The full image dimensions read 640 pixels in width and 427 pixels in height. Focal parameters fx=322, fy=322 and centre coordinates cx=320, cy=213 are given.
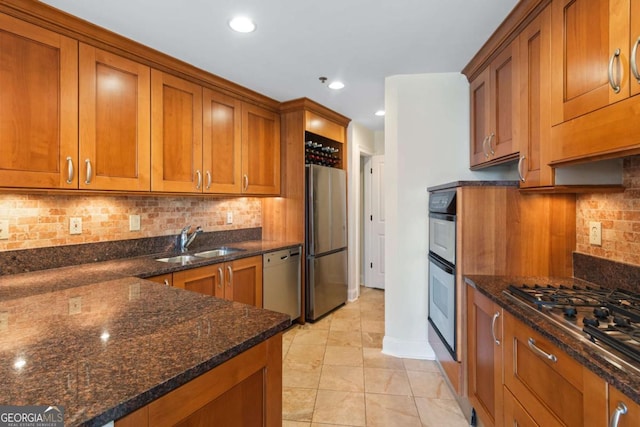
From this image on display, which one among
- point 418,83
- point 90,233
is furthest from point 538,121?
point 90,233

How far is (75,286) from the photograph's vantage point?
1.60 m

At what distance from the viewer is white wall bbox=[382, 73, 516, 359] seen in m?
2.60

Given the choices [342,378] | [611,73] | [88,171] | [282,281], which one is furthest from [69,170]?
[611,73]

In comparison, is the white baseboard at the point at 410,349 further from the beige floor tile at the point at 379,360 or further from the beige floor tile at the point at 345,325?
the beige floor tile at the point at 345,325

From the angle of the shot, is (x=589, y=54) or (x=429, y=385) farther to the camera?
(x=429, y=385)

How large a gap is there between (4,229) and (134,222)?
0.75 meters

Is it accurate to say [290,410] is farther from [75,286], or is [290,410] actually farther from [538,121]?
[538,121]

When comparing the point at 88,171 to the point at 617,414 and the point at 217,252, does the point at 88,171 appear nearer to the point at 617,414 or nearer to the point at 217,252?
the point at 217,252

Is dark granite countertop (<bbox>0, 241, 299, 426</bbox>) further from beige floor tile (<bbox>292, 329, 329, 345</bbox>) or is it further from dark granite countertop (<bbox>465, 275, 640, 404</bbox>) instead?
beige floor tile (<bbox>292, 329, 329, 345</bbox>)

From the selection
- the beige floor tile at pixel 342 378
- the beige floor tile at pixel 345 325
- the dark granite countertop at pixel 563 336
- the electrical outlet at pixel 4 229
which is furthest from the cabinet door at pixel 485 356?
the electrical outlet at pixel 4 229

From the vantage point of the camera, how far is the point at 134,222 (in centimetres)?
250

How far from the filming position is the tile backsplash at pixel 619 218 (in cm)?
144

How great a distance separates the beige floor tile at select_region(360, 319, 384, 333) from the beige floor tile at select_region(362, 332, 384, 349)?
0.26 feet

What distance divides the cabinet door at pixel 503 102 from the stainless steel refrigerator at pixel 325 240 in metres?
1.73
